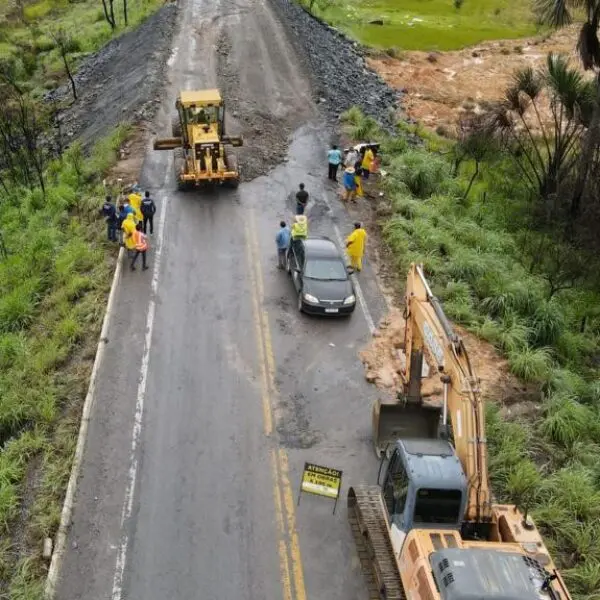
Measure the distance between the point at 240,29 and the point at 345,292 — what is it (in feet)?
91.6

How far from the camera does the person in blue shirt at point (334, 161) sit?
83.3ft

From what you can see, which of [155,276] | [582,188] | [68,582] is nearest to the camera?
[68,582]

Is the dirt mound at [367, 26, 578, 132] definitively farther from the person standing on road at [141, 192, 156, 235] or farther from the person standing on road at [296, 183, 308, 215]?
the person standing on road at [141, 192, 156, 235]

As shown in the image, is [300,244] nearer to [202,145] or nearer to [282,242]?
[282,242]

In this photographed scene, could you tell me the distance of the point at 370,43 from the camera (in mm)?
44219

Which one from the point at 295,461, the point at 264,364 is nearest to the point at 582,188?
the point at 264,364

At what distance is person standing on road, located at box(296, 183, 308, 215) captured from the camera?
22.3 m

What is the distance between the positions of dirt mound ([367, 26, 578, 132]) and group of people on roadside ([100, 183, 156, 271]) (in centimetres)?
1834

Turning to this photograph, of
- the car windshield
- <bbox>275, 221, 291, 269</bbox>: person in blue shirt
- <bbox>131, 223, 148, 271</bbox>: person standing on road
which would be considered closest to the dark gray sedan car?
the car windshield

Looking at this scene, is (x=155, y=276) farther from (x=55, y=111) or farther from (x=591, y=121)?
(x=55, y=111)

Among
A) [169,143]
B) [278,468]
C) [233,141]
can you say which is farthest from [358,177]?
[278,468]

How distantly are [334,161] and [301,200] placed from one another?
3540 mm

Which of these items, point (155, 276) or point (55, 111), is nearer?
point (155, 276)

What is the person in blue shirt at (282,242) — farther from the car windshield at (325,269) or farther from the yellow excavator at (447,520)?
the yellow excavator at (447,520)
